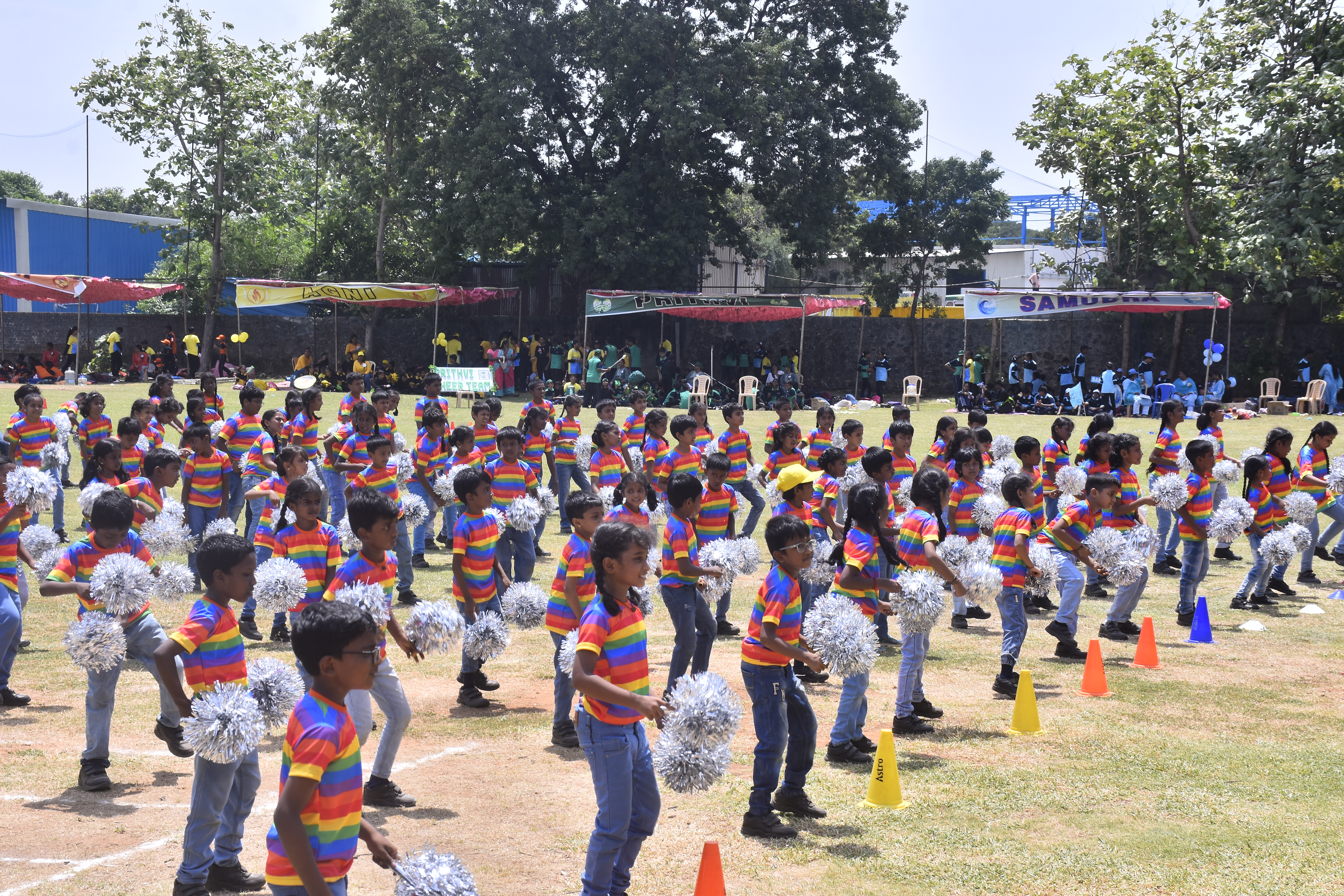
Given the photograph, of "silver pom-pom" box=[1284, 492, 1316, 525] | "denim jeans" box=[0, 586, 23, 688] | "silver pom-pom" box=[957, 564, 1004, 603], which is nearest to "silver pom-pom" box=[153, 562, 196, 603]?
"denim jeans" box=[0, 586, 23, 688]

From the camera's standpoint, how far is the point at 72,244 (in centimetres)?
5281

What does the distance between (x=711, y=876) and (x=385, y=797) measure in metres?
2.30

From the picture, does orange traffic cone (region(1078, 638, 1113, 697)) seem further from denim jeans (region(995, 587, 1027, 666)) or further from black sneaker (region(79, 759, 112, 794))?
black sneaker (region(79, 759, 112, 794))

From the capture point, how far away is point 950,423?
13.1 meters

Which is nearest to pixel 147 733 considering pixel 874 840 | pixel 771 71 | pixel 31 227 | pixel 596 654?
pixel 596 654

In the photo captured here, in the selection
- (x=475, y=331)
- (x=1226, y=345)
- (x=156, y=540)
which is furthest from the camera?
(x=475, y=331)

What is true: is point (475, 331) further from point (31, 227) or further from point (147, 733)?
point (147, 733)

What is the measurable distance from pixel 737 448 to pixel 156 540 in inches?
272

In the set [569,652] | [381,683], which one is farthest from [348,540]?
[569,652]

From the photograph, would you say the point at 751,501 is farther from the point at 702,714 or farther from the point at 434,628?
the point at 702,714

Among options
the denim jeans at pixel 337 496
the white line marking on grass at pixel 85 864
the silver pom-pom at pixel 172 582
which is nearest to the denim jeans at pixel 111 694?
the silver pom-pom at pixel 172 582

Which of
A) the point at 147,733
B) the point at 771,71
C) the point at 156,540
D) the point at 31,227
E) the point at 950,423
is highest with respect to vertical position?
the point at 771,71

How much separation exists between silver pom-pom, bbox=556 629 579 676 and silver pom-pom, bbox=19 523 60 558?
5.17 meters

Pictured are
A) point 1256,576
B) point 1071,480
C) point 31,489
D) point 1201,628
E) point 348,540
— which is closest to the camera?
point 348,540
